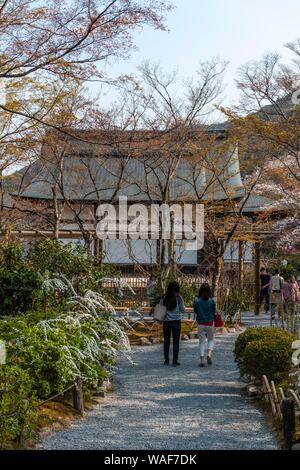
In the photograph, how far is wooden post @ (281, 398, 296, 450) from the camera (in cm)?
618

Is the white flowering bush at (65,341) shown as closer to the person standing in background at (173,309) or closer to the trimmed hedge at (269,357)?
the person standing in background at (173,309)

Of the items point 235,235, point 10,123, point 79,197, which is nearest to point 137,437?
point 10,123

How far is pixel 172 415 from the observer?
7809 millimetres

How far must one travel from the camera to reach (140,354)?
1293 centimetres

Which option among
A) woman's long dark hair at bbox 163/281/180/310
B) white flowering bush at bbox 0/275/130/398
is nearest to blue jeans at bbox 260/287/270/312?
woman's long dark hair at bbox 163/281/180/310

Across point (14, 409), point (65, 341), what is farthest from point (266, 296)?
point (14, 409)

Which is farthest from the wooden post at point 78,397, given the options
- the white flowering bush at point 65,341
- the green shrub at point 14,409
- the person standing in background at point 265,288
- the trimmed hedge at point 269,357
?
the person standing in background at point 265,288

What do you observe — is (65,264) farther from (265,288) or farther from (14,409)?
(265,288)

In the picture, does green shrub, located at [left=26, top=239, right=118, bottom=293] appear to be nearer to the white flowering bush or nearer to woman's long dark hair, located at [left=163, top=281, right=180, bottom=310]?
the white flowering bush

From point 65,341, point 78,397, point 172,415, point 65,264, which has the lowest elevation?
point 172,415

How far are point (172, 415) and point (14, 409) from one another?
2.33 metres

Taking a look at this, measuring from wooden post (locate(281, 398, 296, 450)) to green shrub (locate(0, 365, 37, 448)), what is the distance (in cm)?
216

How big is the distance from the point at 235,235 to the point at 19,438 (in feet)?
49.5
